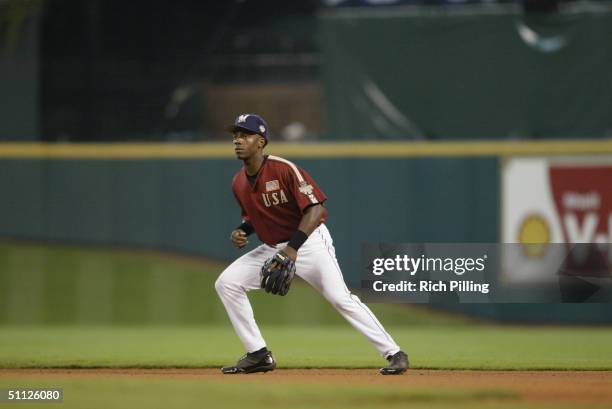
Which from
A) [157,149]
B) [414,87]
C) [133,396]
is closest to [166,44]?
[157,149]

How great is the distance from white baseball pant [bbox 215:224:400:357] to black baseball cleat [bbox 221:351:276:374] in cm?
6

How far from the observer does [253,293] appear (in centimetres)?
1023

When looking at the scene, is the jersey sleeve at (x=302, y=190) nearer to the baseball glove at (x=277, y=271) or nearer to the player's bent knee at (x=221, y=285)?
the baseball glove at (x=277, y=271)

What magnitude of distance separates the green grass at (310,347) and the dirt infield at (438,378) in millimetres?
294

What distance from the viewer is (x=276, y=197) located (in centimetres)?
597

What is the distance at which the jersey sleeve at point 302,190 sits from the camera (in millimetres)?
5781

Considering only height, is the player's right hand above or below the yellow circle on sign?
below

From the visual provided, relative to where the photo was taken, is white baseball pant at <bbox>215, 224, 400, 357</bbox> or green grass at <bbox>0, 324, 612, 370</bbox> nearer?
white baseball pant at <bbox>215, 224, 400, 357</bbox>

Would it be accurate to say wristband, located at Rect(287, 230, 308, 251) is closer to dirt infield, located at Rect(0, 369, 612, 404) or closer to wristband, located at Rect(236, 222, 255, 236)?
wristband, located at Rect(236, 222, 255, 236)

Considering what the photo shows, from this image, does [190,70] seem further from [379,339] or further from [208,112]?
[379,339]

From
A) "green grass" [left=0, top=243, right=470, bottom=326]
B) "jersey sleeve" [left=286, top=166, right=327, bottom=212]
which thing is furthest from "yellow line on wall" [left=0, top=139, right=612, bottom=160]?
"jersey sleeve" [left=286, top=166, right=327, bottom=212]

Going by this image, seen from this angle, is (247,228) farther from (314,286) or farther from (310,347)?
(310,347)

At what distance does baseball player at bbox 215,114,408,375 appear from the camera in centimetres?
579

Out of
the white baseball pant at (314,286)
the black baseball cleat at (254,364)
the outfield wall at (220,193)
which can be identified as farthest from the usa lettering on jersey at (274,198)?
the outfield wall at (220,193)
